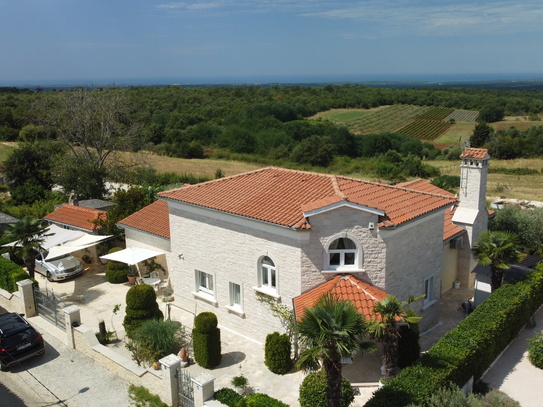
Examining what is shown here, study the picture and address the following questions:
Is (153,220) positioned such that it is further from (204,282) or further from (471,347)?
(471,347)

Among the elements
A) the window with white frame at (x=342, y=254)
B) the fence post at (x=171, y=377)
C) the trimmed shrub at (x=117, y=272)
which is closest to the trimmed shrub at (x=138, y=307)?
the fence post at (x=171, y=377)

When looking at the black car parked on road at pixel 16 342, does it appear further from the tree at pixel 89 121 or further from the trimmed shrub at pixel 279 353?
the tree at pixel 89 121

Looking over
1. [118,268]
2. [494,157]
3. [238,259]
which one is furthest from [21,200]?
[494,157]

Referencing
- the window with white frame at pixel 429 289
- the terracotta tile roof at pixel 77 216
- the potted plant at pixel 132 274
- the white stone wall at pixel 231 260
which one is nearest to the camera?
the white stone wall at pixel 231 260

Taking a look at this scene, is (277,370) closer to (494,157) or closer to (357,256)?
(357,256)

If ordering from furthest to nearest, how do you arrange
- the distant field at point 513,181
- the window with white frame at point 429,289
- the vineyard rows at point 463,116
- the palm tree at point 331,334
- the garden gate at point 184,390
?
1. the vineyard rows at point 463,116
2. the distant field at point 513,181
3. the window with white frame at point 429,289
4. the garden gate at point 184,390
5. the palm tree at point 331,334

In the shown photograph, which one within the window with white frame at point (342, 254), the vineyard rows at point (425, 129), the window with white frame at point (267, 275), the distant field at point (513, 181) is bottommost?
the distant field at point (513, 181)
